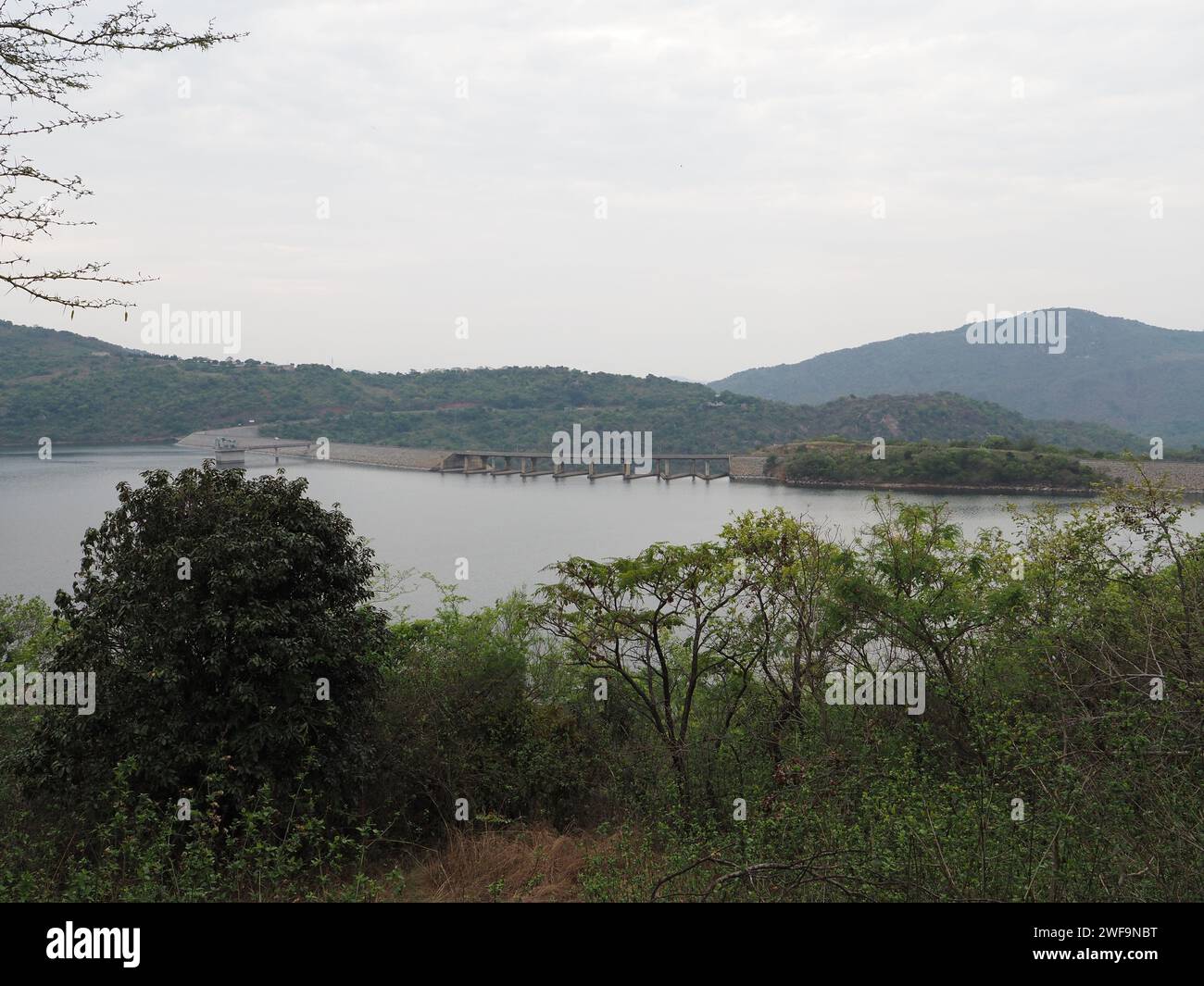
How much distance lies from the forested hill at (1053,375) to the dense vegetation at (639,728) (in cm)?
9396

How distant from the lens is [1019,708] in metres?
7.70

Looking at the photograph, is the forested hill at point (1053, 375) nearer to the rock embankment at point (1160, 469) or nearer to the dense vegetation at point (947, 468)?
the rock embankment at point (1160, 469)

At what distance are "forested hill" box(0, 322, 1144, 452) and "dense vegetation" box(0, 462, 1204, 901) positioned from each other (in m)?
55.1

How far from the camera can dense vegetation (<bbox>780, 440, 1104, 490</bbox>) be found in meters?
46.2

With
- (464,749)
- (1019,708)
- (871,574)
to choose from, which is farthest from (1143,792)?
(464,749)

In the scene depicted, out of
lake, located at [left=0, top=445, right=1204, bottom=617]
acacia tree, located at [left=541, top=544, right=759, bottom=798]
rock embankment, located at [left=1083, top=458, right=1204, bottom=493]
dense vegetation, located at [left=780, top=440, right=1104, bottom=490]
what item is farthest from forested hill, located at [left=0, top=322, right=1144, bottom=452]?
acacia tree, located at [left=541, top=544, right=759, bottom=798]

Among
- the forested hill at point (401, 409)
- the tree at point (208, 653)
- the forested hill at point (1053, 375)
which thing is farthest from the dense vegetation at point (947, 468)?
the forested hill at point (1053, 375)

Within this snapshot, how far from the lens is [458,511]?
132 ft

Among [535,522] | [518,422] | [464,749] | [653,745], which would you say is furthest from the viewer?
[518,422]

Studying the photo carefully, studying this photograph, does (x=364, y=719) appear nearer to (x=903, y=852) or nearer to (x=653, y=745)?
(x=653, y=745)

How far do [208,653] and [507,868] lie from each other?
8.91 feet

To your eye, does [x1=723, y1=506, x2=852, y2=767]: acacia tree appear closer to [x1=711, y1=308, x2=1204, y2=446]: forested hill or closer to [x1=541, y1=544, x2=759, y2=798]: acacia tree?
[x1=541, y1=544, x2=759, y2=798]: acacia tree

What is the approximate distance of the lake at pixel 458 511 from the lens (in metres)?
26.7

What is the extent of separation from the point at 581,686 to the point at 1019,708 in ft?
15.7
